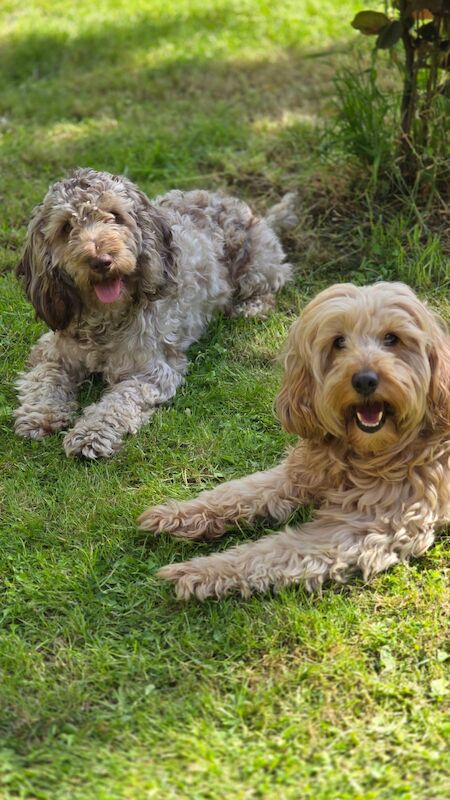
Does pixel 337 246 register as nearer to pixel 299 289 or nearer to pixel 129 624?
pixel 299 289

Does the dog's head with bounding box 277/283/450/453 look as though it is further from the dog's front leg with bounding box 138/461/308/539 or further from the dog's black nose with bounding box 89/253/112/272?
the dog's black nose with bounding box 89/253/112/272

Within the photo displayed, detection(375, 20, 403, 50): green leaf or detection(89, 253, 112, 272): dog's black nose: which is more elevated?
detection(375, 20, 403, 50): green leaf

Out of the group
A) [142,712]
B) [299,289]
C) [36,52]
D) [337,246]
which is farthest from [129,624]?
[36,52]

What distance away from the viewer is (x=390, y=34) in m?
5.98

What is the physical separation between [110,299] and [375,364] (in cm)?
187

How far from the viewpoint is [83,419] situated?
5.00m

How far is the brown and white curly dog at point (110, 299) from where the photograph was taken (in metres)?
4.95

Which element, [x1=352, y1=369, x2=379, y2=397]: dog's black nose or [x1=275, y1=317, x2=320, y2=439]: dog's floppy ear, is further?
[x1=275, y1=317, x2=320, y2=439]: dog's floppy ear

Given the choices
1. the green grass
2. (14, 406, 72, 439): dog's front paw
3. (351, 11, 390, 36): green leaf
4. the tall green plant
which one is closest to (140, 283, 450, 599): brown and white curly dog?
the green grass

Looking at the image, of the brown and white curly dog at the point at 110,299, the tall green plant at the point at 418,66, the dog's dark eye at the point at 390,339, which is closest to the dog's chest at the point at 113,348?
the brown and white curly dog at the point at 110,299

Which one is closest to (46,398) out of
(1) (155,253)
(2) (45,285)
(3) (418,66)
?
(2) (45,285)

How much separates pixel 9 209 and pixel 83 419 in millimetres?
2862

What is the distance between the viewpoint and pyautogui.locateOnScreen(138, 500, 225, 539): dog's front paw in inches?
167

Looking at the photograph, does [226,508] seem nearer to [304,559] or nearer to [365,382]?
[304,559]
